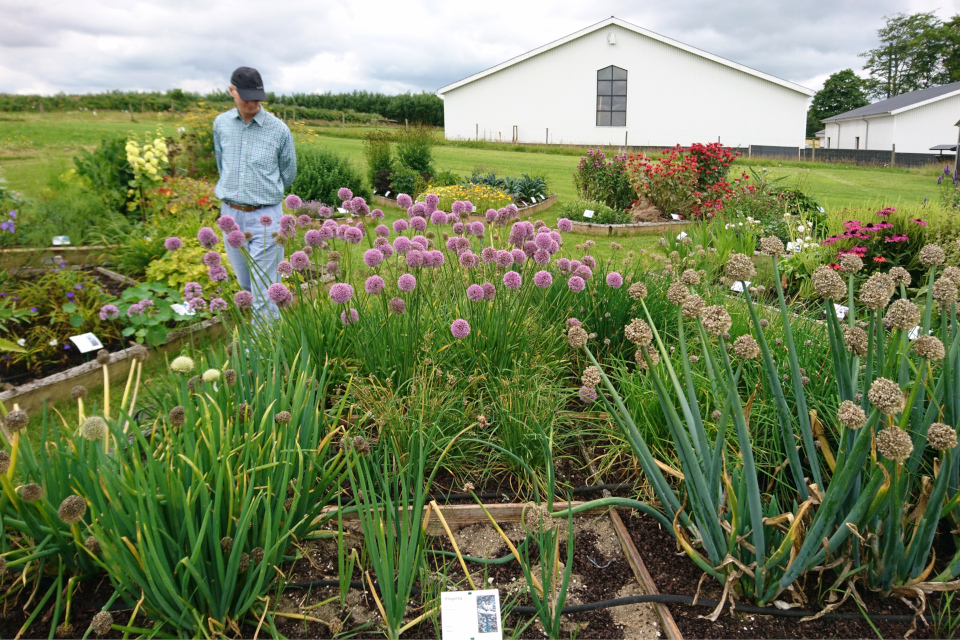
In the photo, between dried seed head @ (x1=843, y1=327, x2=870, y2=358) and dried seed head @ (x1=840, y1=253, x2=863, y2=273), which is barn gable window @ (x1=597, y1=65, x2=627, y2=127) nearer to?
dried seed head @ (x1=840, y1=253, x2=863, y2=273)

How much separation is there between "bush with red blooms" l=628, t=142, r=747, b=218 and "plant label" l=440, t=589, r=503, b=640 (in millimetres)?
8293

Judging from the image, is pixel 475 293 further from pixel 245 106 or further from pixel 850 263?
pixel 245 106

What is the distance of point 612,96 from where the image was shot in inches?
1176

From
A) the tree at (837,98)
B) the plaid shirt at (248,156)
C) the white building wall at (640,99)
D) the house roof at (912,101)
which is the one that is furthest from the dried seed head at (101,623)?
the tree at (837,98)

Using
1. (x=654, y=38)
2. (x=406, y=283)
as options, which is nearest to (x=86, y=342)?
(x=406, y=283)

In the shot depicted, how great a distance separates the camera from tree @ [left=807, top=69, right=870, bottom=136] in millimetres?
52750

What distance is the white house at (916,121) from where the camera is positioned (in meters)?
30.7

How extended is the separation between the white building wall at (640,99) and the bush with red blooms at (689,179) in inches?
837

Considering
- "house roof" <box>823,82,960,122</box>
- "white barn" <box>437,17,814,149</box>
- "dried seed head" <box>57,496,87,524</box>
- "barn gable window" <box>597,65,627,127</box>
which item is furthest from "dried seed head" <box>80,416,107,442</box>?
"house roof" <box>823,82,960,122</box>

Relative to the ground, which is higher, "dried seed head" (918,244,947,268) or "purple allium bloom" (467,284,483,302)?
"dried seed head" (918,244,947,268)

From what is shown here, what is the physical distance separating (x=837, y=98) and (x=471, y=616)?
215ft

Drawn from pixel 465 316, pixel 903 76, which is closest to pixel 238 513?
pixel 465 316

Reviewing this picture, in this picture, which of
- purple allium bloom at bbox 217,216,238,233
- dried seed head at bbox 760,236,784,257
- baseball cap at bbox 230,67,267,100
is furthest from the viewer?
baseball cap at bbox 230,67,267,100

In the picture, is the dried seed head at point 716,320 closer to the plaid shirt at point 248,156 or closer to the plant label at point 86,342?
the plant label at point 86,342
